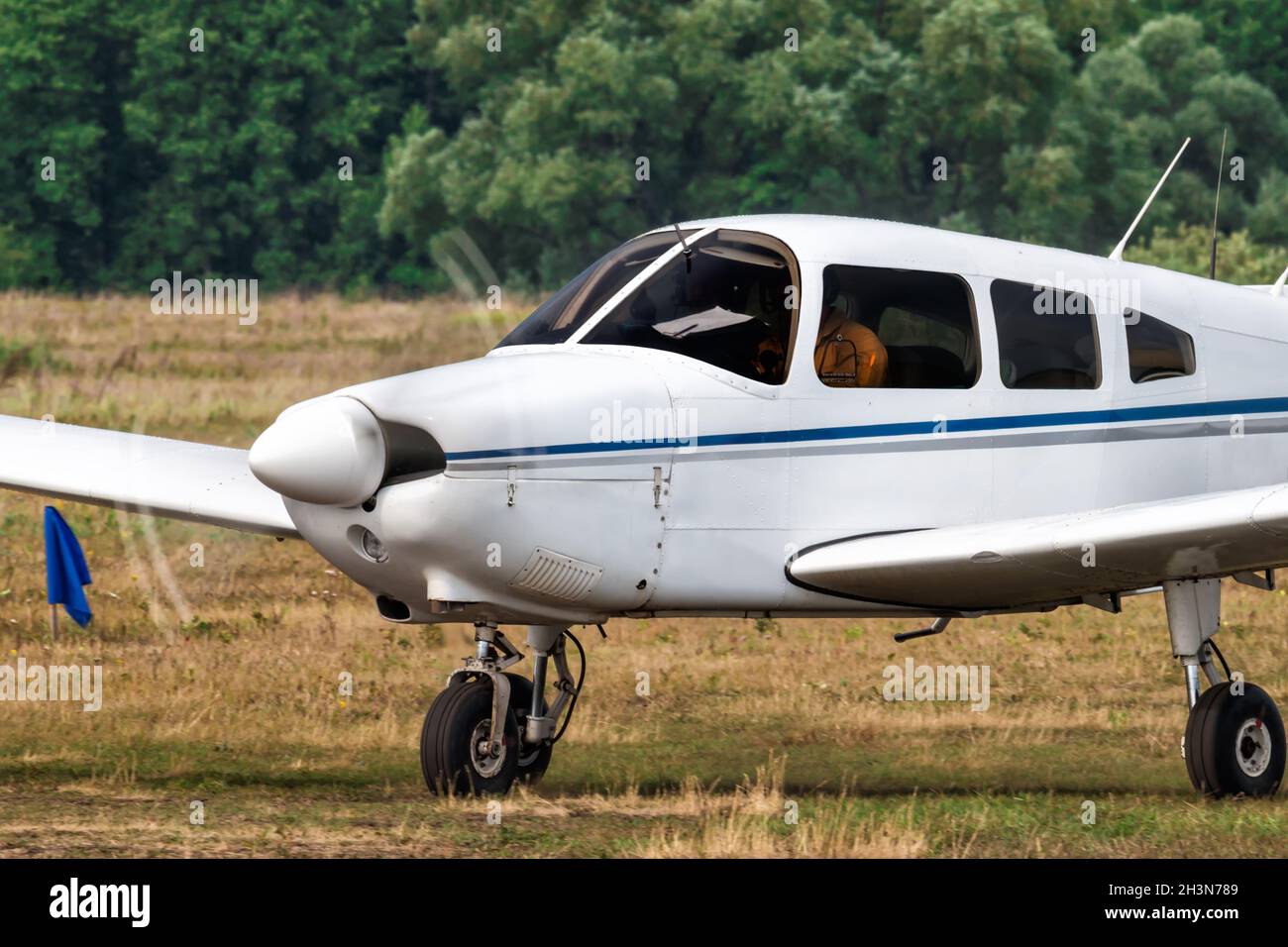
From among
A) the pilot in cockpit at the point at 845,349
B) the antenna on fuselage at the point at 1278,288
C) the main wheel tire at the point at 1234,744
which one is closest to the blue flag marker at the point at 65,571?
the pilot in cockpit at the point at 845,349

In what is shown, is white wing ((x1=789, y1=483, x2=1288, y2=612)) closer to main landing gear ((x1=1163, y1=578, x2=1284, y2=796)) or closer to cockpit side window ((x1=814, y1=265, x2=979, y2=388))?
main landing gear ((x1=1163, y1=578, x2=1284, y2=796))

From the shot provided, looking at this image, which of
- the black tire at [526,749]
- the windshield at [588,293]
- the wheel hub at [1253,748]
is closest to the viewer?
the windshield at [588,293]

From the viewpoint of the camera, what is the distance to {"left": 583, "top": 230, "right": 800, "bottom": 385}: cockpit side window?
9516 millimetres

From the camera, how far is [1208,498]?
9.70m

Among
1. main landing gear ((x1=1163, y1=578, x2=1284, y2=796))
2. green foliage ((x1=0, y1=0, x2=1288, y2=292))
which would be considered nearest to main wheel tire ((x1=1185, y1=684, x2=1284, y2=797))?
main landing gear ((x1=1163, y1=578, x2=1284, y2=796))

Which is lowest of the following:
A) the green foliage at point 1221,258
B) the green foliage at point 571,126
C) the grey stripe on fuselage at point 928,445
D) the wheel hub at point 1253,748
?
the wheel hub at point 1253,748

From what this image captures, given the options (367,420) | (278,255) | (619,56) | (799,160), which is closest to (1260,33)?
(799,160)

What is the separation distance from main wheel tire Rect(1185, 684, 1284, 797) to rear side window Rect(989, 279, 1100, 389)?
5.68 ft

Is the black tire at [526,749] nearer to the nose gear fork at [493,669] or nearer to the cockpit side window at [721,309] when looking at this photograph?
the nose gear fork at [493,669]

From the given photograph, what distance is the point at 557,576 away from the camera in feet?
30.2

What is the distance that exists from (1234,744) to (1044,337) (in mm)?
2265

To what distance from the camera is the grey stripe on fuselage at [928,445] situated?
29.5ft

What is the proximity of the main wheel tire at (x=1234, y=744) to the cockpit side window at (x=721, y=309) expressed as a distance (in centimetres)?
294
